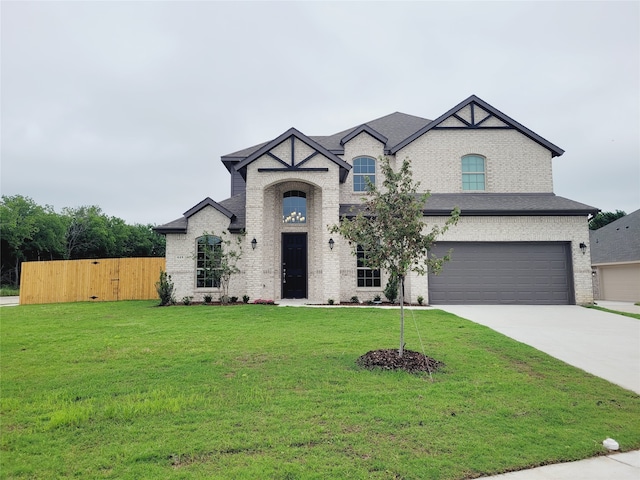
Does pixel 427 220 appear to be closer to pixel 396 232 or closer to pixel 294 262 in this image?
pixel 294 262

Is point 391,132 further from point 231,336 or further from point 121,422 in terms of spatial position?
point 121,422

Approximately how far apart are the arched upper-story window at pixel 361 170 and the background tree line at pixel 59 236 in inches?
899

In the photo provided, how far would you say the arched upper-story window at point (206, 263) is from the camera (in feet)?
50.3

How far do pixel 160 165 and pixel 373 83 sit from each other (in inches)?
931

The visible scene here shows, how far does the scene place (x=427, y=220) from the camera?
15.1 metres

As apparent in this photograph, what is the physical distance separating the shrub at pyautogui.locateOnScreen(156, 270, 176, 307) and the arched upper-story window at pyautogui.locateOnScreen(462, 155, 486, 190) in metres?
13.4

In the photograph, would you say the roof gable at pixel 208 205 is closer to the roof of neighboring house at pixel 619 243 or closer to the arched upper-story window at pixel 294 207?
the arched upper-story window at pixel 294 207

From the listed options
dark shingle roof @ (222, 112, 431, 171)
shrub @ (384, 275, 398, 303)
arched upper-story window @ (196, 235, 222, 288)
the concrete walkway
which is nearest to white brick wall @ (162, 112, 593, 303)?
arched upper-story window @ (196, 235, 222, 288)

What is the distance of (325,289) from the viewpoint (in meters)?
14.8

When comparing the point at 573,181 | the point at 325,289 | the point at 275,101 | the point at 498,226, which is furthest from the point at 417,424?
the point at 573,181

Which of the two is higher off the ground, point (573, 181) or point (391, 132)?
point (573, 181)

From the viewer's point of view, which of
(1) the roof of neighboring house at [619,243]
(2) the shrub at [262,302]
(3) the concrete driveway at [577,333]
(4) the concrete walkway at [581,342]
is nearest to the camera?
(4) the concrete walkway at [581,342]

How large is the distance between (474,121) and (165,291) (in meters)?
15.3

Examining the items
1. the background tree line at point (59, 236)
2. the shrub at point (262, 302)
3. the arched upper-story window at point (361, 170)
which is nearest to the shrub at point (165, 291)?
the shrub at point (262, 302)
